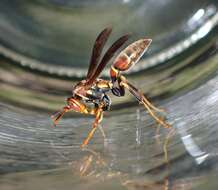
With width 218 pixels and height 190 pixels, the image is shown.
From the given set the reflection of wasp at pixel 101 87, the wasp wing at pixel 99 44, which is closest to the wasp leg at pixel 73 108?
the reflection of wasp at pixel 101 87

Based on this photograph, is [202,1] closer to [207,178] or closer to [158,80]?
[158,80]

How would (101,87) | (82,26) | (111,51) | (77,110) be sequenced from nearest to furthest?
(111,51) < (77,110) < (101,87) < (82,26)

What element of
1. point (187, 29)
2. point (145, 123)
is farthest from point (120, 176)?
point (187, 29)

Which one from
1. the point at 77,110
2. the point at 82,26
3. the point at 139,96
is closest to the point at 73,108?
the point at 77,110

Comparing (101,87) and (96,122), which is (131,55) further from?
(96,122)

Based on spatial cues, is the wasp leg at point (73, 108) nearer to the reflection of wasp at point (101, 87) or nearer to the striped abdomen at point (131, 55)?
the reflection of wasp at point (101, 87)

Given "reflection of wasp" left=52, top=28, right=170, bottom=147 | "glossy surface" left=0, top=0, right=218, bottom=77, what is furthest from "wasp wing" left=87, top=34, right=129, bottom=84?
"glossy surface" left=0, top=0, right=218, bottom=77

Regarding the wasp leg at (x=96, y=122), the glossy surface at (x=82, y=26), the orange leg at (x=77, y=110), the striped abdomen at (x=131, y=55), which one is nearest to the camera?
the wasp leg at (x=96, y=122)
